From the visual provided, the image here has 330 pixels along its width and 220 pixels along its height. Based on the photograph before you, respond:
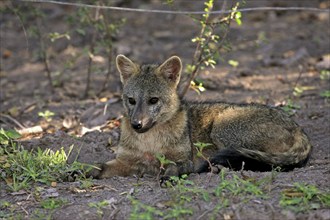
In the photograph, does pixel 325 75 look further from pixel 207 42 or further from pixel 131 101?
pixel 131 101

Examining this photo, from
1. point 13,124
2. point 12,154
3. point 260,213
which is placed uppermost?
point 260,213

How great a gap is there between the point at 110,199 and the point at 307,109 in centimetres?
419

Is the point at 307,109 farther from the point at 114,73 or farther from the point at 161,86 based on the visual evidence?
the point at 114,73

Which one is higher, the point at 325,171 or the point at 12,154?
the point at 325,171

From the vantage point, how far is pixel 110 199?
5.77 meters

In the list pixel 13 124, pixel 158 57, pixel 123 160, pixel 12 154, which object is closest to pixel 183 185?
pixel 123 160

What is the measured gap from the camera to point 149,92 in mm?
7102

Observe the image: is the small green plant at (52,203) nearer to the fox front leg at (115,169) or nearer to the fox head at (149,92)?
the fox front leg at (115,169)

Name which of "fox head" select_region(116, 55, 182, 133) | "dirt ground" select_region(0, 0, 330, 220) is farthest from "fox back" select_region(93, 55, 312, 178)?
"dirt ground" select_region(0, 0, 330, 220)

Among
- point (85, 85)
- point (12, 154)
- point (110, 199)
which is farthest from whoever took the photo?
point (85, 85)

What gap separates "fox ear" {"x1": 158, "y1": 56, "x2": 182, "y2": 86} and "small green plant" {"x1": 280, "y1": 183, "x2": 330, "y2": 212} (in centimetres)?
229

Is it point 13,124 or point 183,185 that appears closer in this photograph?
point 183,185

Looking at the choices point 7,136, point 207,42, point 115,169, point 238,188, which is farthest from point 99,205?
point 207,42

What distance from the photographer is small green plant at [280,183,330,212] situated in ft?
17.5
